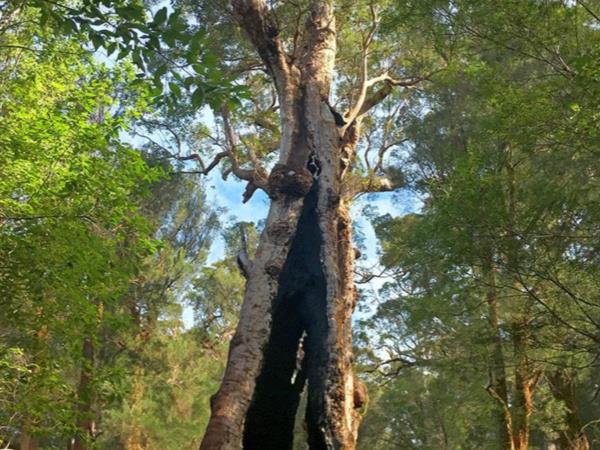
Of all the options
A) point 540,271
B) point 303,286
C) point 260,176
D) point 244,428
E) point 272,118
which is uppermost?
point 272,118

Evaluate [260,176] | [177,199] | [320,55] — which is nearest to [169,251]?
[177,199]

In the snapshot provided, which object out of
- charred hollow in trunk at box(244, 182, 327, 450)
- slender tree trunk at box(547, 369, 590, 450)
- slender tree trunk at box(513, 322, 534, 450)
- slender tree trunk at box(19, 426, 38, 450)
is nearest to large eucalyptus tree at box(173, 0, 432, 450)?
charred hollow in trunk at box(244, 182, 327, 450)

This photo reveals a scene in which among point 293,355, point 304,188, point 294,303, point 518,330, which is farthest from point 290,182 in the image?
point 518,330

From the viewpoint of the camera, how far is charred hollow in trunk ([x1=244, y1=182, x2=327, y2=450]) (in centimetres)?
448

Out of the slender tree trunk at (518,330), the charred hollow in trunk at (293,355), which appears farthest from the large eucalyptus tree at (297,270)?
the slender tree trunk at (518,330)

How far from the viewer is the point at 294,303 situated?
518 centimetres

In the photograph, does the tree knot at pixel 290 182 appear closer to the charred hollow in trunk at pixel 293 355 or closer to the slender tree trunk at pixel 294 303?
the slender tree trunk at pixel 294 303

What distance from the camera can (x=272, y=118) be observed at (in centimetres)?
1052

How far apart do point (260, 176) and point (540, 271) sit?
421 cm

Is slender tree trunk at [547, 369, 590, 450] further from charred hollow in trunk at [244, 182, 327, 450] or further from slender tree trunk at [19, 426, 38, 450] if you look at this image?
slender tree trunk at [19, 426, 38, 450]

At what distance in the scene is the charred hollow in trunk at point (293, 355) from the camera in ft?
14.7

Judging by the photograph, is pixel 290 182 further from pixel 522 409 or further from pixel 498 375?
pixel 522 409

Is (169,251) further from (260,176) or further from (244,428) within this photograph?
(244,428)

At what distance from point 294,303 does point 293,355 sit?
492mm
